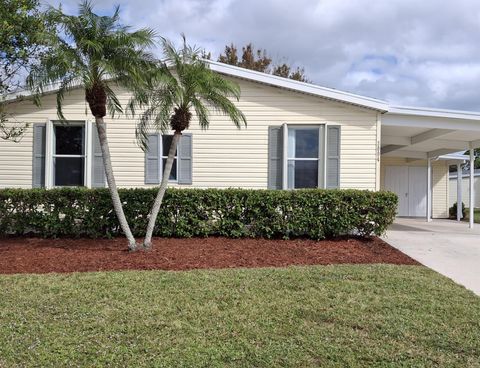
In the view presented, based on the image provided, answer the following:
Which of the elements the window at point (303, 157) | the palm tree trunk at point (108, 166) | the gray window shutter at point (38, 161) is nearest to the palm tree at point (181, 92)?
the palm tree trunk at point (108, 166)

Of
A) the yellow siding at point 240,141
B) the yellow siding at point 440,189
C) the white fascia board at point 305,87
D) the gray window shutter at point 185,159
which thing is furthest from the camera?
the yellow siding at point 440,189

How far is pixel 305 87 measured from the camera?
34.4 feet

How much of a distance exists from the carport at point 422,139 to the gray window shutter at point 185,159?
4678 mm

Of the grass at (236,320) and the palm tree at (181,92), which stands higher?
the palm tree at (181,92)

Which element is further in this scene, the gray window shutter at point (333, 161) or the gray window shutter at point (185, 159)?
the gray window shutter at point (185, 159)

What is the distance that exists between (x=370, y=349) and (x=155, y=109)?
5.46 m

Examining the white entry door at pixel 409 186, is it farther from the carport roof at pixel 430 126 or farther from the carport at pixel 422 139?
the carport roof at pixel 430 126

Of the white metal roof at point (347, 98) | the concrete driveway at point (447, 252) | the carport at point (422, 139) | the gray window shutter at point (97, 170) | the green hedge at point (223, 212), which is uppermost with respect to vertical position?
the white metal roof at point (347, 98)

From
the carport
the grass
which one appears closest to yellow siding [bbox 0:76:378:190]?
the carport

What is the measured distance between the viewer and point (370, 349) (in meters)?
3.96

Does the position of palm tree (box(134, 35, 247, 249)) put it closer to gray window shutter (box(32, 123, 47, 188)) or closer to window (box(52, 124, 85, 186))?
window (box(52, 124, 85, 186))

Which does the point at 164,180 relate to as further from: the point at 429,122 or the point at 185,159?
the point at 429,122

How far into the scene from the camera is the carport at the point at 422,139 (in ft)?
35.2

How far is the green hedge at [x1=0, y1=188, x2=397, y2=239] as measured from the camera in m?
9.02
